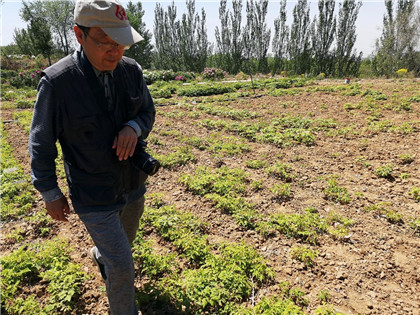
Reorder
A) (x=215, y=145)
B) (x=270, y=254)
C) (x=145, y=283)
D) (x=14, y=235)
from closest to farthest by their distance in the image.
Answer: (x=145, y=283) < (x=270, y=254) < (x=14, y=235) < (x=215, y=145)

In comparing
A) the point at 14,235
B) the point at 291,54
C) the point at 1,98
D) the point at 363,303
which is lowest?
the point at 363,303

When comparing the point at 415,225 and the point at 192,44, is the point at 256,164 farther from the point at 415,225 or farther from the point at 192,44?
the point at 192,44

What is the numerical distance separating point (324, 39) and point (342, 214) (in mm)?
30444

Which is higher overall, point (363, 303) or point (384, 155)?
point (384, 155)

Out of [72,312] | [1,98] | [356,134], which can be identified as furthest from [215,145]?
[1,98]

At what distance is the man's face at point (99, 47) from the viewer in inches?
67.9

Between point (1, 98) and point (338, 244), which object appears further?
point (1, 98)

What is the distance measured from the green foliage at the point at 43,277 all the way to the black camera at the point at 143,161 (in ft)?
5.45

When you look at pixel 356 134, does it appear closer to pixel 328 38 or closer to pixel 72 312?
pixel 72 312

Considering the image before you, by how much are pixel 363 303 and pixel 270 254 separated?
1046mm

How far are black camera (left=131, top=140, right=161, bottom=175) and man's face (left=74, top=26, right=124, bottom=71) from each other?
59cm

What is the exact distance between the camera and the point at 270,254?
344 centimetres

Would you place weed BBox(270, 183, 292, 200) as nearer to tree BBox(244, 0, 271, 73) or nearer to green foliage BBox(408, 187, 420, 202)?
green foliage BBox(408, 187, 420, 202)

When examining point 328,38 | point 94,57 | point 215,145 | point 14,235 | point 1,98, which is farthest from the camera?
point 328,38
